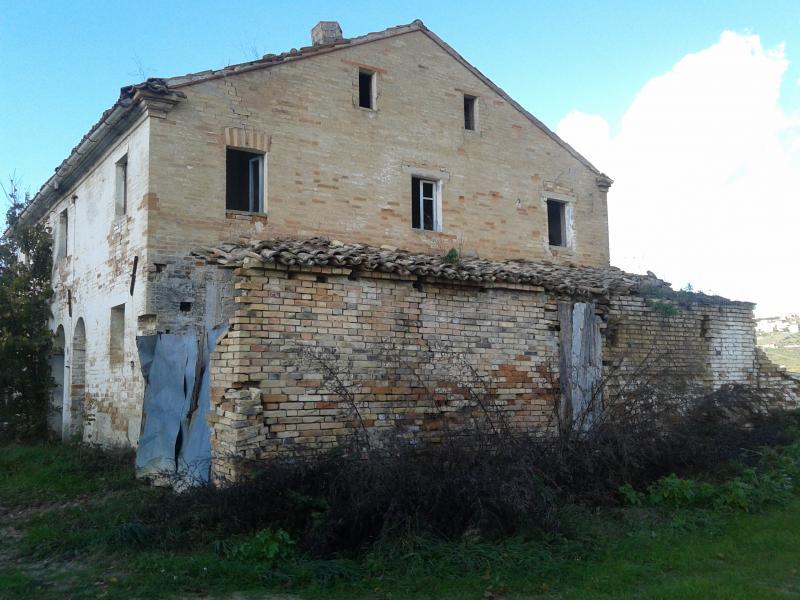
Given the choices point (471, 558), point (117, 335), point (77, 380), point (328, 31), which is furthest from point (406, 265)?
point (77, 380)

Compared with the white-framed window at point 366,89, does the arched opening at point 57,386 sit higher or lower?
lower

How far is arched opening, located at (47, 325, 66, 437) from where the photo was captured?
49.0 feet

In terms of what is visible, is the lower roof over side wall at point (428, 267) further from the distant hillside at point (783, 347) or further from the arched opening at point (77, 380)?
the distant hillside at point (783, 347)

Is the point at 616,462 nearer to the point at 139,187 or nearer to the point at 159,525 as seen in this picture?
the point at 159,525

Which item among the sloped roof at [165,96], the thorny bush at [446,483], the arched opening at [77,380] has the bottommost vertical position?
the thorny bush at [446,483]

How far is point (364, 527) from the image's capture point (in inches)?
243

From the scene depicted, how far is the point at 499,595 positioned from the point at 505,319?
5078 millimetres

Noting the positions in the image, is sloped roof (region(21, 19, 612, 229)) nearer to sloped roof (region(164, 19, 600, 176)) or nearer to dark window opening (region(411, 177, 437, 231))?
sloped roof (region(164, 19, 600, 176))

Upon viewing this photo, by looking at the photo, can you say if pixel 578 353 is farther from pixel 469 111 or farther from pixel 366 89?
pixel 366 89

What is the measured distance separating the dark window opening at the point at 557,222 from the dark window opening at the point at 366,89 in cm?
472

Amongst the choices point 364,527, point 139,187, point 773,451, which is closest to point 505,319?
point 773,451

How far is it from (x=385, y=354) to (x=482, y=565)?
11.8ft

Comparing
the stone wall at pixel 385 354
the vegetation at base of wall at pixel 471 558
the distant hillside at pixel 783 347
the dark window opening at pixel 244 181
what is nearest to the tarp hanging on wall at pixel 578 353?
the stone wall at pixel 385 354

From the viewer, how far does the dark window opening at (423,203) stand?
1339cm
